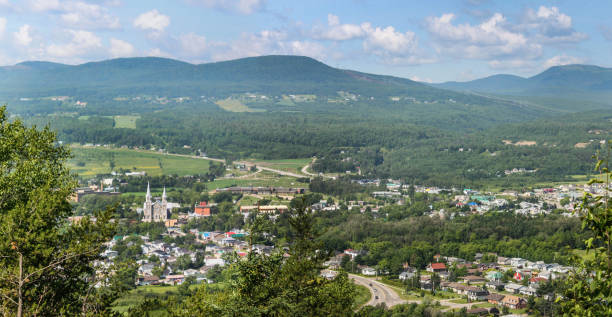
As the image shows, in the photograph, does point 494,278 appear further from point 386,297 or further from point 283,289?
point 283,289

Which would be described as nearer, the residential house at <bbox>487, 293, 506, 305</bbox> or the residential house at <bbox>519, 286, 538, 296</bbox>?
the residential house at <bbox>487, 293, 506, 305</bbox>

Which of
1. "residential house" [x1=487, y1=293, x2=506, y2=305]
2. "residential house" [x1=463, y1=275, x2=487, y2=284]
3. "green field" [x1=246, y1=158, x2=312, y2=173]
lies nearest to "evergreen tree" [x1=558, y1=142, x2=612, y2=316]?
"residential house" [x1=487, y1=293, x2=506, y2=305]

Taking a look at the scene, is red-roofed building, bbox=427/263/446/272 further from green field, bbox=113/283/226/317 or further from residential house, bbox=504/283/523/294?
green field, bbox=113/283/226/317

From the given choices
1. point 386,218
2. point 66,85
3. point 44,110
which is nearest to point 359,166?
point 386,218

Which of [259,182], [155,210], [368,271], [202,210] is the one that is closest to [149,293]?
[368,271]

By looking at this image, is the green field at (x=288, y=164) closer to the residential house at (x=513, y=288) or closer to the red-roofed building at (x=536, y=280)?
the red-roofed building at (x=536, y=280)

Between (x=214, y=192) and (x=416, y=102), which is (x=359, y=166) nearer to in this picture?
(x=214, y=192)
